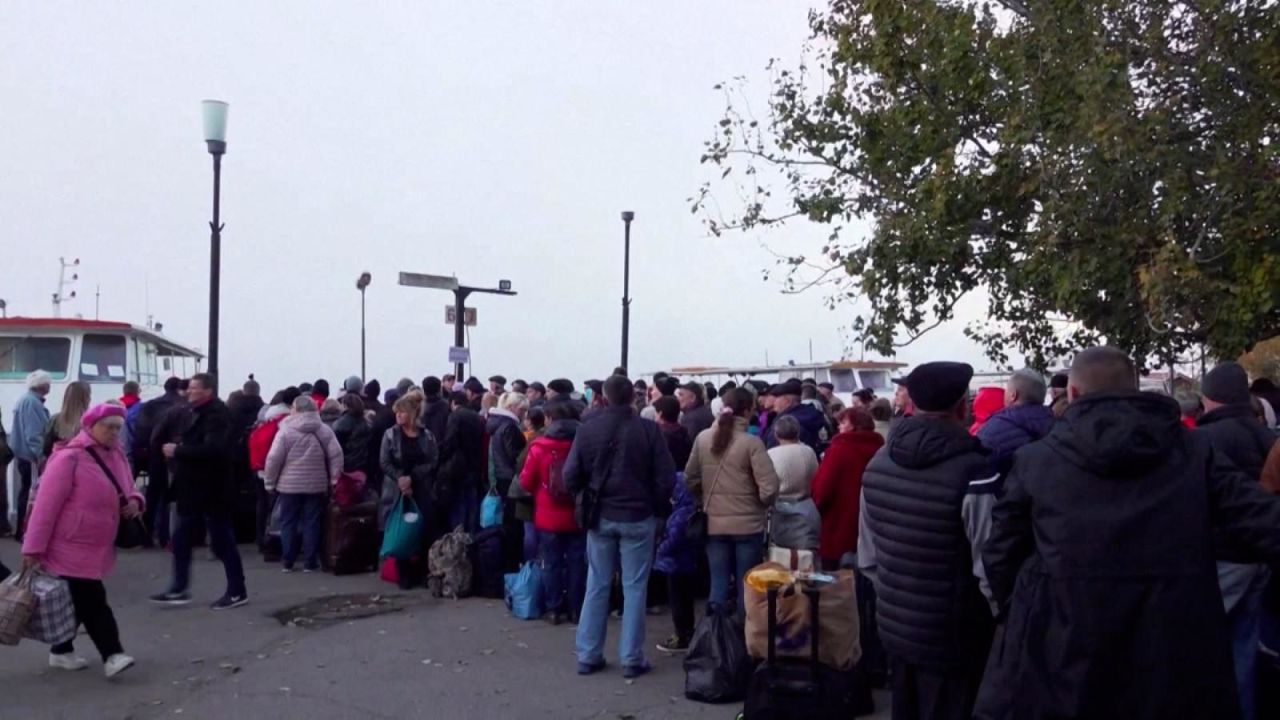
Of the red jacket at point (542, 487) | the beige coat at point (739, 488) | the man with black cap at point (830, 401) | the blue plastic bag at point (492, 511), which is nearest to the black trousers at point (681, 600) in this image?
the beige coat at point (739, 488)

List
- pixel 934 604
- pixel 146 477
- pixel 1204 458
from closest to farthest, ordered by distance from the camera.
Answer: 1. pixel 1204 458
2. pixel 934 604
3. pixel 146 477

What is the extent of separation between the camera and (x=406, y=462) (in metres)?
11.6

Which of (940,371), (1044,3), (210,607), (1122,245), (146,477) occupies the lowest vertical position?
(210,607)

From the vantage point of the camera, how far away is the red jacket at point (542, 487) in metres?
9.29

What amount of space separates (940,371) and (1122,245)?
757 centimetres

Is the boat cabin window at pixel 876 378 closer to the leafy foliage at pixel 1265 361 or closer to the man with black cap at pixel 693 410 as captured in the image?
the leafy foliage at pixel 1265 361

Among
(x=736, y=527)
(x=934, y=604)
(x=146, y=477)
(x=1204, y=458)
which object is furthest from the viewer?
(x=146, y=477)

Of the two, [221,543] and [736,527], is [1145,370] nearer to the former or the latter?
[736,527]

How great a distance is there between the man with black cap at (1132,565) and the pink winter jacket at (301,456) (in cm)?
905

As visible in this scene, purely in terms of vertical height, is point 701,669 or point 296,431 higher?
point 296,431

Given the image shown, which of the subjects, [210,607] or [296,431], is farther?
[296,431]

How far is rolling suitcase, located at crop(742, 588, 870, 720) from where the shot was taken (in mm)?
6285

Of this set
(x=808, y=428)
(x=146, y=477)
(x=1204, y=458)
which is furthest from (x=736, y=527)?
(x=146, y=477)

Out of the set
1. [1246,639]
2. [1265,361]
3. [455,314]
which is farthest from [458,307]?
[1265,361]
